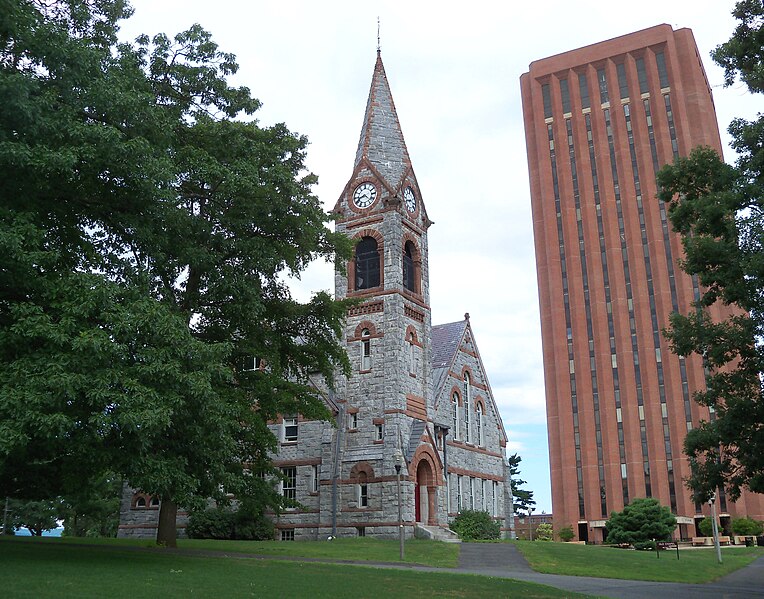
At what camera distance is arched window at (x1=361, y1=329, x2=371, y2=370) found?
125ft

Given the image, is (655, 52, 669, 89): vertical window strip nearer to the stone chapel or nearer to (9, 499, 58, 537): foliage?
the stone chapel

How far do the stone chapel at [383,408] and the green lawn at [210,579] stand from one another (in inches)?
583

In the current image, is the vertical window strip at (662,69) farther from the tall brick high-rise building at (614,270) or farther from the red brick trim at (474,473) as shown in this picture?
the red brick trim at (474,473)

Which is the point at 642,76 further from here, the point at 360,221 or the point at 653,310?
the point at 360,221

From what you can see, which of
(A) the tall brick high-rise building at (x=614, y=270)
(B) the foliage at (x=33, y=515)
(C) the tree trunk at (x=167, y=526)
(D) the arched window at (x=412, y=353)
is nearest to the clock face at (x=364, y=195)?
(D) the arched window at (x=412, y=353)

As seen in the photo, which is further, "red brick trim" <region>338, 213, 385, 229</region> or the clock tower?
"red brick trim" <region>338, 213, 385, 229</region>

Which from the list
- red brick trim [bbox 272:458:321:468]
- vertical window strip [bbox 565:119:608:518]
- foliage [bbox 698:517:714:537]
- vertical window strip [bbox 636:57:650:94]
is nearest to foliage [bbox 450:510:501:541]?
red brick trim [bbox 272:458:321:468]

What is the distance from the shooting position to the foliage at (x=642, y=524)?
4122 centimetres

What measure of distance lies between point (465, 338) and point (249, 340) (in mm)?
24524

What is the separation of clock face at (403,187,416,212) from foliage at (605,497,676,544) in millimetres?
21191

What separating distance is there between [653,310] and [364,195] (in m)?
45.1

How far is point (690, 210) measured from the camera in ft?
62.1

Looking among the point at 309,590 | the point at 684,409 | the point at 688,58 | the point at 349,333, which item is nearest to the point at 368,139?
the point at 349,333

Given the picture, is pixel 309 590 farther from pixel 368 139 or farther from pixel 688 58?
pixel 688 58
